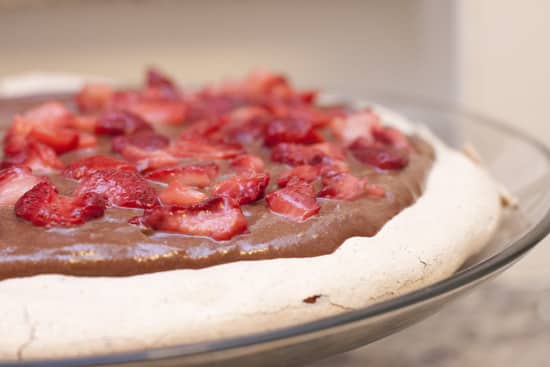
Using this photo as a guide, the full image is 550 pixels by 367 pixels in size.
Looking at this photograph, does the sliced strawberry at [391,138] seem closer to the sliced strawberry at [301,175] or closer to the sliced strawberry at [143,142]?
the sliced strawberry at [301,175]

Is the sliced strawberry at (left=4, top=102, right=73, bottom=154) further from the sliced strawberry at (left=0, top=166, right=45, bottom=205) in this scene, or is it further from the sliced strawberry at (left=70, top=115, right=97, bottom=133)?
the sliced strawberry at (left=0, top=166, right=45, bottom=205)

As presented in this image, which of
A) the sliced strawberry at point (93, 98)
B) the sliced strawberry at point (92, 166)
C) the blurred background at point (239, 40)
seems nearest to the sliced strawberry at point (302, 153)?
the sliced strawberry at point (92, 166)

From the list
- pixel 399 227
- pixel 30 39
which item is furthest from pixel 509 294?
pixel 30 39

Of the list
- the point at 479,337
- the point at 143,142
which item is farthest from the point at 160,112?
the point at 479,337

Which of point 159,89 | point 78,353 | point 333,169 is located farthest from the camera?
point 159,89

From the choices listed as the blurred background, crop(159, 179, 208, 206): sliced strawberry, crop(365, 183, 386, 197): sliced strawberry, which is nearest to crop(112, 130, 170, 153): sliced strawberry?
crop(159, 179, 208, 206): sliced strawberry

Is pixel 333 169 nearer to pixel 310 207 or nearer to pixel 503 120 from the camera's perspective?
pixel 310 207

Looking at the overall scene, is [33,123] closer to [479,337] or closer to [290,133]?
[290,133]
